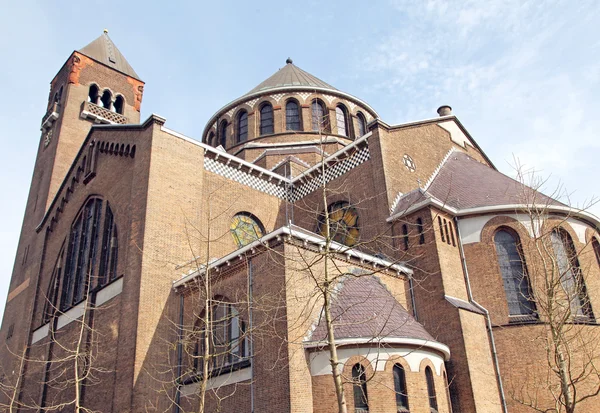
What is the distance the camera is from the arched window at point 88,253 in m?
19.8

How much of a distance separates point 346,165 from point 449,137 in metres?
5.13

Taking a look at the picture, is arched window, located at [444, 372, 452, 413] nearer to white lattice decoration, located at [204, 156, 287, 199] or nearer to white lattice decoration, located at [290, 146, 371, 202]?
white lattice decoration, located at [290, 146, 371, 202]

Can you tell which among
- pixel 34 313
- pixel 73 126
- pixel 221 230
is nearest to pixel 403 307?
pixel 221 230

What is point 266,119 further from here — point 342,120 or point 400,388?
point 400,388

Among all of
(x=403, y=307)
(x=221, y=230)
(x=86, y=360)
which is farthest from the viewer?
(x=221, y=230)

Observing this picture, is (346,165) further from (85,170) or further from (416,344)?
(85,170)

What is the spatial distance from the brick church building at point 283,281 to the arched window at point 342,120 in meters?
3.23

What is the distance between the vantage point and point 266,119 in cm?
3089

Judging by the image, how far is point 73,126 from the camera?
31.0 meters

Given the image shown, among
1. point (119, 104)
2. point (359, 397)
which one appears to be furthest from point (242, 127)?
point (359, 397)

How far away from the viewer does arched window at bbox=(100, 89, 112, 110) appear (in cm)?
3372

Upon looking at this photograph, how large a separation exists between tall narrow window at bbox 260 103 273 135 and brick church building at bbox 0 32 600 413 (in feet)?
11.1

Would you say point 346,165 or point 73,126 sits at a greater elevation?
point 73,126

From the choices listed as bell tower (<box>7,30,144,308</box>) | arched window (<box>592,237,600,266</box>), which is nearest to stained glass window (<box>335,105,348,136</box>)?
bell tower (<box>7,30,144,308</box>)
